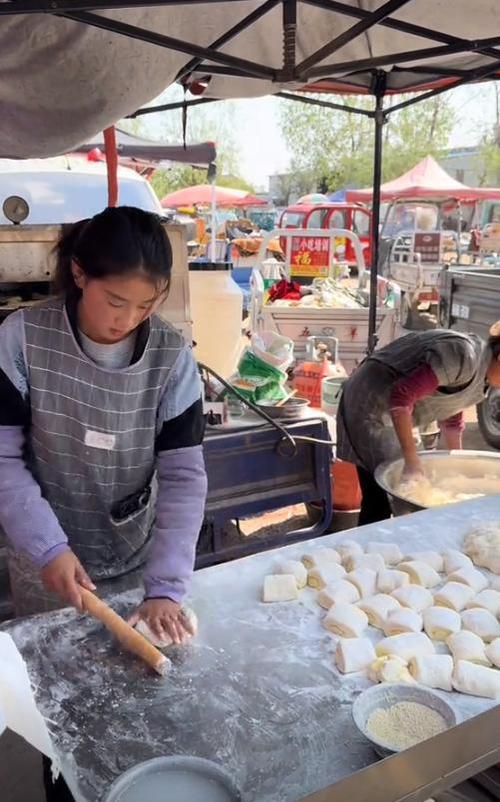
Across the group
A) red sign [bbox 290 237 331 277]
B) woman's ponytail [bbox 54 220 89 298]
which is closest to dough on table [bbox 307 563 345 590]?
woman's ponytail [bbox 54 220 89 298]

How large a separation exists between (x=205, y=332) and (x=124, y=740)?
2.59m

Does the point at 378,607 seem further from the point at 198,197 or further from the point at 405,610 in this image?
the point at 198,197

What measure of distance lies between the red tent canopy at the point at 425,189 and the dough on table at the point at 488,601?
61.2 ft

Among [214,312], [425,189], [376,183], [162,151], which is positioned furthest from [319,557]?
[425,189]

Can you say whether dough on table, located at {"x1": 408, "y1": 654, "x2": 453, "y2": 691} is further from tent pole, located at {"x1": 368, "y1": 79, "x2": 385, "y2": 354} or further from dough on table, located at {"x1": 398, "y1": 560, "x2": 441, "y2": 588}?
tent pole, located at {"x1": 368, "y1": 79, "x2": 385, "y2": 354}

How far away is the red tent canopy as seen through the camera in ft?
62.3

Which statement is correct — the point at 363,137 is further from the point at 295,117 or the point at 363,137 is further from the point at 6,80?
the point at 6,80

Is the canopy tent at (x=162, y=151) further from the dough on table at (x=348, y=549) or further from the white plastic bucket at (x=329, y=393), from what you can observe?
the dough on table at (x=348, y=549)

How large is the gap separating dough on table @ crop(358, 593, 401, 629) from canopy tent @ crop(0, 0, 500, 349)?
1.58 m

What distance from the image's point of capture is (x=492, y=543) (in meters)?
1.88

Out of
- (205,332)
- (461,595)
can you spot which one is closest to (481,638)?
(461,595)

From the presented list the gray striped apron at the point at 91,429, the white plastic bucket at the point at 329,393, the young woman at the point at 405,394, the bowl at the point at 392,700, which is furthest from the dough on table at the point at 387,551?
the white plastic bucket at the point at 329,393

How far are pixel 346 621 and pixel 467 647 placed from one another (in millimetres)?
267

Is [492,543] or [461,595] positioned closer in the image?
[461,595]
